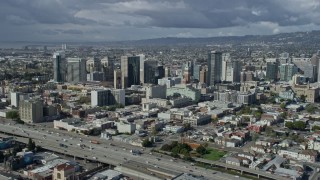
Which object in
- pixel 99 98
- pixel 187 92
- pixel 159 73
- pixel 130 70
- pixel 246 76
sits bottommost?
pixel 99 98

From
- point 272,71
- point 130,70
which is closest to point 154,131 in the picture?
point 130,70

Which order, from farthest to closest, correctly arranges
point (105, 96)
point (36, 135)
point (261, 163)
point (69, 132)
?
1. point (105, 96)
2. point (69, 132)
3. point (36, 135)
4. point (261, 163)

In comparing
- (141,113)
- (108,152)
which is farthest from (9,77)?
(108,152)

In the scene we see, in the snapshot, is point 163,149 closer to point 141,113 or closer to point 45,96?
point 141,113

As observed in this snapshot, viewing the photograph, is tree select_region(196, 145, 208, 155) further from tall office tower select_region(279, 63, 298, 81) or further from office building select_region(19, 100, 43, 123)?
tall office tower select_region(279, 63, 298, 81)

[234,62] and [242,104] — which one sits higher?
[234,62]

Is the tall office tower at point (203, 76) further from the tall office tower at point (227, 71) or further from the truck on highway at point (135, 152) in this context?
the truck on highway at point (135, 152)

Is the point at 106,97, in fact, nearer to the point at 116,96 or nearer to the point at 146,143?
the point at 116,96
